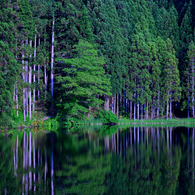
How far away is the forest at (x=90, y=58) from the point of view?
98.1ft

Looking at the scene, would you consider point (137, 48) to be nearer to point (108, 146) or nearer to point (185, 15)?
point (185, 15)

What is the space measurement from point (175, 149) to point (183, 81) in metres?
34.4

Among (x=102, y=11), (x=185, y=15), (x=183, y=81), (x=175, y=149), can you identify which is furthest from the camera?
(x=185, y=15)

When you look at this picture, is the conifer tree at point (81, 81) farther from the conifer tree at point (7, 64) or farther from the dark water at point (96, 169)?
the dark water at point (96, 169)

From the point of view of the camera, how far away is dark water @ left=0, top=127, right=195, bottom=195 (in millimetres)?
8391

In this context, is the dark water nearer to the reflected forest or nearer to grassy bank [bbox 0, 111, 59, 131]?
the reflected forest

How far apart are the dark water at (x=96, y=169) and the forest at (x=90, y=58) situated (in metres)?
10.9

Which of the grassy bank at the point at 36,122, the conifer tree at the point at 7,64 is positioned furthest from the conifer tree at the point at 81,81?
the conifer tree at the point at 7,64

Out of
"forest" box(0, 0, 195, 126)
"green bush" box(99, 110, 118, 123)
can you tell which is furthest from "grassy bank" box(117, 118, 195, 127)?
"forest" box(0, 0, 195, 126)

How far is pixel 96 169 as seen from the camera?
10.8 meters

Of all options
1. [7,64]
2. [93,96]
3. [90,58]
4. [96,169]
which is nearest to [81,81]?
[93,96]

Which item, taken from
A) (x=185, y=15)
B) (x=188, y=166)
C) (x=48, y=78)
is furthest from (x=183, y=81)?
(x=188, y=166)

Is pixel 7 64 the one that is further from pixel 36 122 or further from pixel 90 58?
→ pixel 90 58

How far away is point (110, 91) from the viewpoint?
1571 inches
